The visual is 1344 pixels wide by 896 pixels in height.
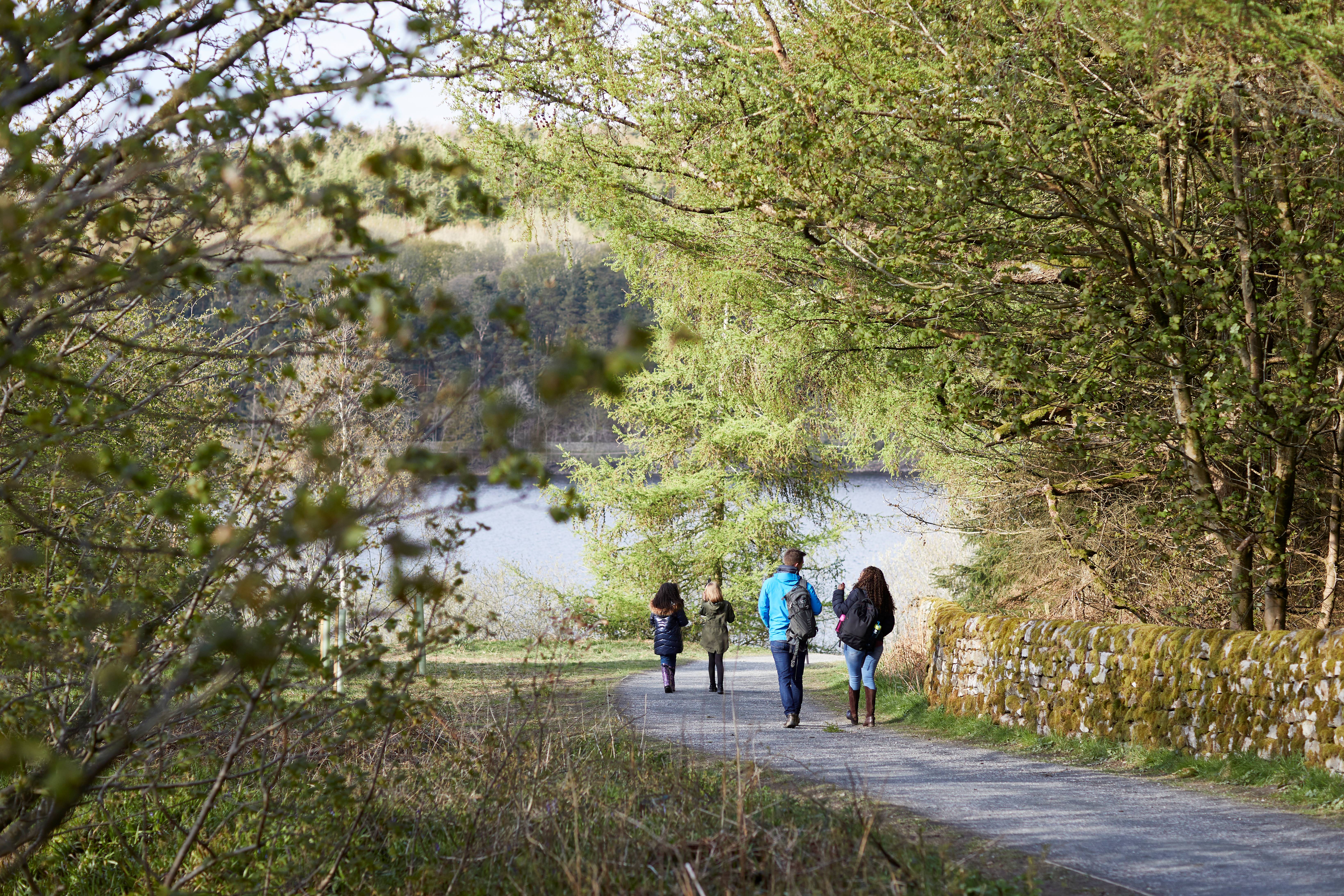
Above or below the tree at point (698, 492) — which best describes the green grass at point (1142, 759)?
below

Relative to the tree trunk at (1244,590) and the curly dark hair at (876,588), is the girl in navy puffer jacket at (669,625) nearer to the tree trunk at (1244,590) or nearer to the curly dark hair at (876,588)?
the curly dark hair at (876,588)

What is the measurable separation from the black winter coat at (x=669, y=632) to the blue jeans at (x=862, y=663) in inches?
117

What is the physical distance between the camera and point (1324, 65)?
6.68 meters

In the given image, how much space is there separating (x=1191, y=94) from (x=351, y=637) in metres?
6.12

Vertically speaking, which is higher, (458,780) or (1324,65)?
(1324,65)

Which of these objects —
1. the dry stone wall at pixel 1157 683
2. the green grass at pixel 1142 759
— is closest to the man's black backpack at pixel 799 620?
the green grass at pixel 1142 759

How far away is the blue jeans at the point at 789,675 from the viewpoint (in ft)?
39.1

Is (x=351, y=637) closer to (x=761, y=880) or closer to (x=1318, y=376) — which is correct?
(x=761, y=880)

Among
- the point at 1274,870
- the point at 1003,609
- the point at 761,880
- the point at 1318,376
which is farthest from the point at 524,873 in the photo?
the point at 1003,609

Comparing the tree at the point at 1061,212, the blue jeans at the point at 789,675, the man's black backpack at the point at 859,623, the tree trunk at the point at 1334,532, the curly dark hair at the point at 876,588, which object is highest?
the tree at the point at 1061,212

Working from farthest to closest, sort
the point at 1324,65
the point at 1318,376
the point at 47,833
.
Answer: the point at 1318,376 < the point at 1324,65 < the point at 47,833

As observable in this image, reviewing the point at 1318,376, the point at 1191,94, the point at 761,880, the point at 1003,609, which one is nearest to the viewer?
the point at 761,880

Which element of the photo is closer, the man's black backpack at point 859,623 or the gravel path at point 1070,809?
the gravel path at point 1070,809

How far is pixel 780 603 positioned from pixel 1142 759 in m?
3.92
